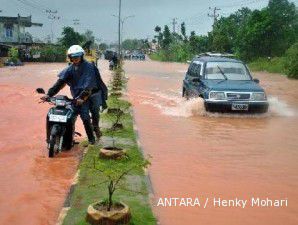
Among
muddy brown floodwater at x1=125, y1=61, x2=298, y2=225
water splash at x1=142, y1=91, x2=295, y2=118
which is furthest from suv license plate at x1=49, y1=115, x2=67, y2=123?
water splash at x1=142, y1=91, x2=295, y2=118

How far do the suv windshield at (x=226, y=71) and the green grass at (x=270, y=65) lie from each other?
2929 cm

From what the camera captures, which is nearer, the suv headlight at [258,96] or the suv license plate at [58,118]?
the suv license plate at [58,118]

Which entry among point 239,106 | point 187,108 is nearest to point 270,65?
point 187,108

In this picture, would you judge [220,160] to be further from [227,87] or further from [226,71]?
[226,71]

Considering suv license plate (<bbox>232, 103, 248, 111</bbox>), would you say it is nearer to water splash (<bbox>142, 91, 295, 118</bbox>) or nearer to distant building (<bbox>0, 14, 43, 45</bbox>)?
water splash (<bbox>142, 91, 295, 118</bbox>)

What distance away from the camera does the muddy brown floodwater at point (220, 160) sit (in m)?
6.30

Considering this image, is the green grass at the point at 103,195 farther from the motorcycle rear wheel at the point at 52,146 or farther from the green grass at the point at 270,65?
the green grass at the point at 270,65

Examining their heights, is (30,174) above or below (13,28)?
below

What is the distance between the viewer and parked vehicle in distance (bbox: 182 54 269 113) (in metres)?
14.2

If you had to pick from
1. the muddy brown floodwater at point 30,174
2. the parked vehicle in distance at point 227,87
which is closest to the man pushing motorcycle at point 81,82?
the muddy brown floodwater at point 30,174

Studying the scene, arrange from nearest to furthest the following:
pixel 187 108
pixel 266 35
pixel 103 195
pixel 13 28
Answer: pixel 103 195
pixel 187 108
pixel 266 35
pixel 13 28

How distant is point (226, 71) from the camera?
15414 mm

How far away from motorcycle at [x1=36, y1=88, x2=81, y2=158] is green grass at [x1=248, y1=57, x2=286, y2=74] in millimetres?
37033

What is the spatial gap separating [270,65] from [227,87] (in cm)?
3552
